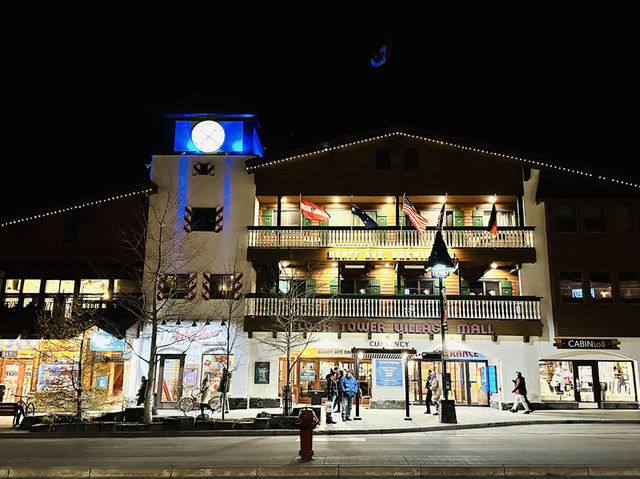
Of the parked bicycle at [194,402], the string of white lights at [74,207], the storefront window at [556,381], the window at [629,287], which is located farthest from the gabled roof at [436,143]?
the parked bicycle at [194,402]

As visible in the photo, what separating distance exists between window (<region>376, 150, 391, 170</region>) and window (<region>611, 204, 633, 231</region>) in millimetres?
10566

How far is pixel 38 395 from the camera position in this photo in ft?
65.6

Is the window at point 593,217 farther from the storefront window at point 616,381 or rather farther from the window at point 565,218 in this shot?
the storefront window at point 616,381

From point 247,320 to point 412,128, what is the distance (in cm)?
1214

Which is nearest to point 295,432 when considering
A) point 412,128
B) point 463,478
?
point 463,478

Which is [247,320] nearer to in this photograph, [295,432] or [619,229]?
[295,432]

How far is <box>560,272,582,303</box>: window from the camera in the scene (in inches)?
997

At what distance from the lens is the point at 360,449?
44.7 ft

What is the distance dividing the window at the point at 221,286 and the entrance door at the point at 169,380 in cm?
321

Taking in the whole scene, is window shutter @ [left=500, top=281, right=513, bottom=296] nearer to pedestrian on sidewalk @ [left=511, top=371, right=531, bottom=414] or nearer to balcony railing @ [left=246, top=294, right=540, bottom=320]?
balcony railing @ [left=246, top=294, right=540, bottom=320]

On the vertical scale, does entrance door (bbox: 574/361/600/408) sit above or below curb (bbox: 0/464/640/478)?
above

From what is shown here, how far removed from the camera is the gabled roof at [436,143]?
85.6ft

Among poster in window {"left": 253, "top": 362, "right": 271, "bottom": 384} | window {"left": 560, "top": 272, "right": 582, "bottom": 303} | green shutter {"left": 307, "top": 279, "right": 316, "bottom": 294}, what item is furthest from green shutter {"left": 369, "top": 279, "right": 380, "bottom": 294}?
window {"left": 560, "top": 272, "right": 582, "bottom": 303}

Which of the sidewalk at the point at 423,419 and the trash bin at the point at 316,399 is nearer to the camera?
the sidewalk at the point at 423,419
